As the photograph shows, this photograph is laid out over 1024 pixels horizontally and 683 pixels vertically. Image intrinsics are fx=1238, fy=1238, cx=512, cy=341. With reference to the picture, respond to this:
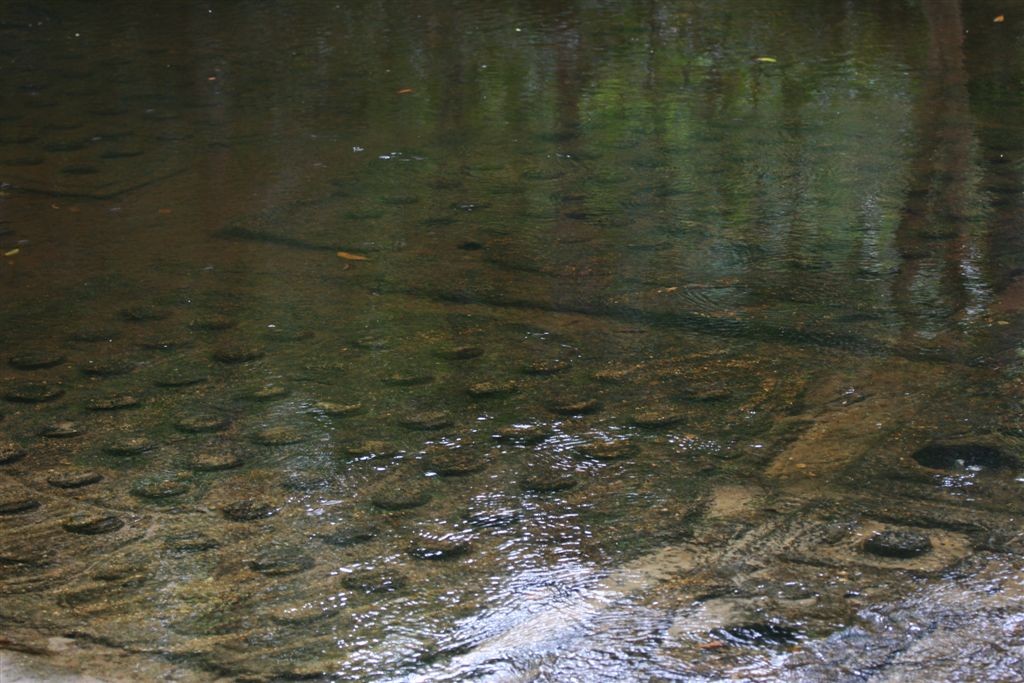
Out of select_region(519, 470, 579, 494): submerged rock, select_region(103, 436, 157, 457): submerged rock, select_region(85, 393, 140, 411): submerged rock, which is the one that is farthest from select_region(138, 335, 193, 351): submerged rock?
select_region(519, 470, 579, 494): submerged rock

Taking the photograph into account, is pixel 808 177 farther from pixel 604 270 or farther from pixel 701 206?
pixel 604 270

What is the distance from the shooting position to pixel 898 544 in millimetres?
2445

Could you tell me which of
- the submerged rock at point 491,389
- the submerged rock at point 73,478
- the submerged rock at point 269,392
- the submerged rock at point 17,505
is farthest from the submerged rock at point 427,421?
the submerged rock at point 17,505

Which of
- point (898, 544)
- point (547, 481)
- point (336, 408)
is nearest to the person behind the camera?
point (898, 544)

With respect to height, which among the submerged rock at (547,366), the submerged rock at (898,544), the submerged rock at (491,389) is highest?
the submerged rock at (547,366)

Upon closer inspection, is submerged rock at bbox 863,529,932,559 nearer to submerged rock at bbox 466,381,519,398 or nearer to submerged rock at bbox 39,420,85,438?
submerged rock at bbox 466,381,519,398

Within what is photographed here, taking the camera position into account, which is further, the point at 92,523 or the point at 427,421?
the point at 427,421

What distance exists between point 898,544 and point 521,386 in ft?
3.83

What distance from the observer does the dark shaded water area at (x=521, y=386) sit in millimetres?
2258

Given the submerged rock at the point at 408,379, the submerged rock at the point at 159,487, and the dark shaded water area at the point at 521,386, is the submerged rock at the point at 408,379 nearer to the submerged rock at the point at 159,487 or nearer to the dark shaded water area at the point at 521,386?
the dark shaded water area at the point at 521,386

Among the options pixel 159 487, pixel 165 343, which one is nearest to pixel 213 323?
pixel 165 343

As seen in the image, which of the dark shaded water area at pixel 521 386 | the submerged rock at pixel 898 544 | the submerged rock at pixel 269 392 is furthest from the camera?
the submerged rock at pixel 269 392

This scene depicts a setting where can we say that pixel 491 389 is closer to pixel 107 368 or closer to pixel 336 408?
pixel 336 408

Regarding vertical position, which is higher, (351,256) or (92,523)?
(351,256)
